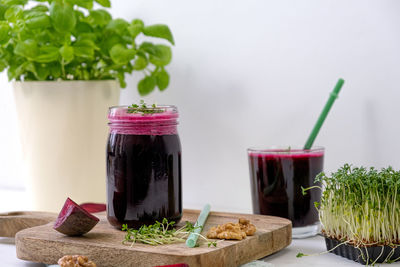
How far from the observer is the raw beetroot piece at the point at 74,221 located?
39.3 inches

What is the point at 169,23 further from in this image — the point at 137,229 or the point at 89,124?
the point at 137,229

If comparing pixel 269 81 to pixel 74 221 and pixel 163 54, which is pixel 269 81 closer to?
pixel 163 54

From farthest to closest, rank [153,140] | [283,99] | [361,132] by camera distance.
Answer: [283,99] → [361,132] → [153,140]

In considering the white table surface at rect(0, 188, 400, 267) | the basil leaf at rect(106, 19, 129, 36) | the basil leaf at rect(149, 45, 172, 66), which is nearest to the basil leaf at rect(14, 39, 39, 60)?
the basil leaf at rect(106, 19, 129, 36)

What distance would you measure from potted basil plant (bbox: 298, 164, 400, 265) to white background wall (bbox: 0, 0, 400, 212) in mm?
396

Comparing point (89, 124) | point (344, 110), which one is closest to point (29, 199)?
point (89, 124)

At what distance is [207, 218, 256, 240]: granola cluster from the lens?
0.97m

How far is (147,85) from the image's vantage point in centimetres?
159

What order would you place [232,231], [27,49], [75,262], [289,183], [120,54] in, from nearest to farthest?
[75,262] < [232,231] < [289,183] < [27,49] < [120,54]

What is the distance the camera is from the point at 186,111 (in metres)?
1.67

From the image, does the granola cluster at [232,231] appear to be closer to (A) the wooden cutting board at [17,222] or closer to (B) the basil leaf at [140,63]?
(A) the wooden cutting board at [17,222]

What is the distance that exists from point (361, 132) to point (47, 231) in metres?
0.79

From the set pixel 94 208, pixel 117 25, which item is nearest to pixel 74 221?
pixel 94 208

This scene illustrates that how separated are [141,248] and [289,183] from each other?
1.37 ft
